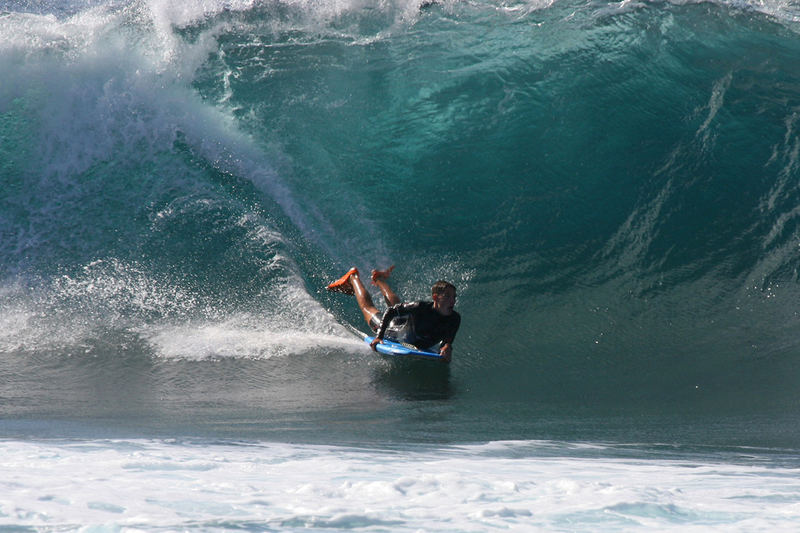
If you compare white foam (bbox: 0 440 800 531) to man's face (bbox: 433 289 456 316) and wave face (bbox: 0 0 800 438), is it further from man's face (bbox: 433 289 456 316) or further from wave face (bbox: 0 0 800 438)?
man's face (bbox: 433 289 456 316)

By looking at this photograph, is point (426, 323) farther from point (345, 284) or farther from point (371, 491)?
point (371, 491)

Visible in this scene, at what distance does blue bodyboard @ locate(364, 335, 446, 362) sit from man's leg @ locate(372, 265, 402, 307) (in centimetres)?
73

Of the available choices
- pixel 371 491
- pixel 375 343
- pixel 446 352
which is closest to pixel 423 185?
pixel 375 343

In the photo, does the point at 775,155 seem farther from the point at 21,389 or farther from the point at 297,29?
the point at 21,389

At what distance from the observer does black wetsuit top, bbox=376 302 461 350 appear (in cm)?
717

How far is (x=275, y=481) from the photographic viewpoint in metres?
3.46

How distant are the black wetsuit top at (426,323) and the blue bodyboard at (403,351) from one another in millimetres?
116

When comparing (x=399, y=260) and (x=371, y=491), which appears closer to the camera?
(x=371, y=491)

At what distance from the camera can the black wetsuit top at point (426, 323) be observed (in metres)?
7.17

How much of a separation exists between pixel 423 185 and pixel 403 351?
11.8ft

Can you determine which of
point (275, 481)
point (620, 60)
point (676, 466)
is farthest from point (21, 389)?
point (620, 60)

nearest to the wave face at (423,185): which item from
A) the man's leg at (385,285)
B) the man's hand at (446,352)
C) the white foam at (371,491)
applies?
the man's hand at (446,352)

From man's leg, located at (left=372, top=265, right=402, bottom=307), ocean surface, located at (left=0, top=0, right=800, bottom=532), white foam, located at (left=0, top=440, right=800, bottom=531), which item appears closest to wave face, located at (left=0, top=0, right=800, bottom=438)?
ocean surface, located at (left=0, top=0, right=800, bottom=532)

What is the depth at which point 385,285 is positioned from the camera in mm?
8188
